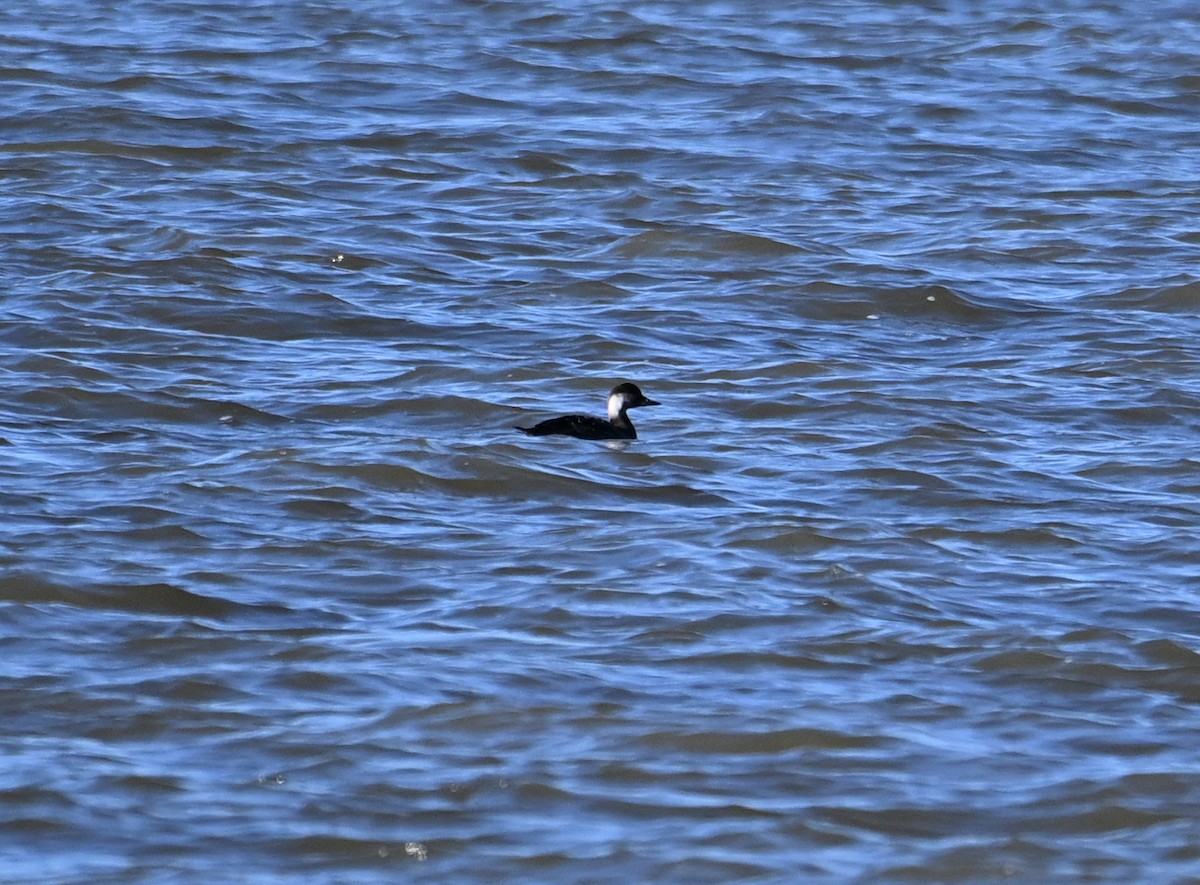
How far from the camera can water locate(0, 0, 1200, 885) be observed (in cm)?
621

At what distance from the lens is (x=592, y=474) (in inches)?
379

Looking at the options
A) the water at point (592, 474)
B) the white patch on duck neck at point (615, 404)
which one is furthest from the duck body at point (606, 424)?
the water at point (592, 474)

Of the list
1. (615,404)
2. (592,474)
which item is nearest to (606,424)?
(615,404)

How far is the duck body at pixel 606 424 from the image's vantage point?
9.93m

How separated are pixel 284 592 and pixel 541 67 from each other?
40.1 feet

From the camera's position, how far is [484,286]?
12953 mm

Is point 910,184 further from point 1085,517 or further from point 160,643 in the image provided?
point 160,643

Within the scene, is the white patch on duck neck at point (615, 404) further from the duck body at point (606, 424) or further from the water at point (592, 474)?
the water at point (592, 474)

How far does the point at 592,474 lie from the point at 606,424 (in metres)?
0.46

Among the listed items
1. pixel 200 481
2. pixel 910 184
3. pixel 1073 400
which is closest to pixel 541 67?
pixel 910 184

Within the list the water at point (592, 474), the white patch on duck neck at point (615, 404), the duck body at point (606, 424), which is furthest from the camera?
the white patch on duck neck at point (615, 404)

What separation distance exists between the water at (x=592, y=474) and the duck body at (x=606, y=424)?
12cm

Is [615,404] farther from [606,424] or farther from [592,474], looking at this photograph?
[592,474]

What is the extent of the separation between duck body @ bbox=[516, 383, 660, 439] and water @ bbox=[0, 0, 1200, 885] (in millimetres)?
118
